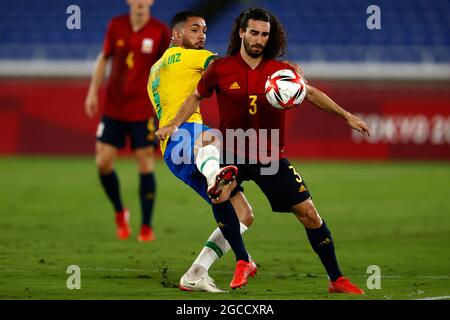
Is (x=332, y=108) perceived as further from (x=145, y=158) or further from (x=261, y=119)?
(x=145, y=158)

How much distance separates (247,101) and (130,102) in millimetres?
4456

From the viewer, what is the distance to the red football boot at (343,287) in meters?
7.83

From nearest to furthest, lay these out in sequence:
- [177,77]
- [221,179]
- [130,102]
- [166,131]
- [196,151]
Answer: [221,179], [166,131], [196,151], [177,77], [130,102]

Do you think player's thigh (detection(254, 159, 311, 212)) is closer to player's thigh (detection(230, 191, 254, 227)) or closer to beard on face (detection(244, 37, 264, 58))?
player's thigh (detection(230, 191, 254, 227))

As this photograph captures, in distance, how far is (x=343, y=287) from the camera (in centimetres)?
785

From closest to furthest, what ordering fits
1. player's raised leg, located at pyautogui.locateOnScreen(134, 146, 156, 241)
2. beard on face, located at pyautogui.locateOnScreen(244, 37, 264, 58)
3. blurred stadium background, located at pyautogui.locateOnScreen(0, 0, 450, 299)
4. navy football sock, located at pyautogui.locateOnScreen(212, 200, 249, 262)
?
1. beard on face, located at pyautogui.locateOnScreen(244, 37, 264, 58)
2. navy football sock, located at pyautogui.locateOnScreen(212, 200, 249, 262)
3. player's raised leg, located at pyautogui.locateOnScreen(134, 146, 156, 241)
4. blurred stadium background, located at pyautogui.locateOnScreen(0, 0, 450, 299)

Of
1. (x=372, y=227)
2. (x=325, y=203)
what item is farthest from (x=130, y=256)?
(x=325, y=203)

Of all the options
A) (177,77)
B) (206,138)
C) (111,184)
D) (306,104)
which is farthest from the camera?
(306,104)

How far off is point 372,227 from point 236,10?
17.3m

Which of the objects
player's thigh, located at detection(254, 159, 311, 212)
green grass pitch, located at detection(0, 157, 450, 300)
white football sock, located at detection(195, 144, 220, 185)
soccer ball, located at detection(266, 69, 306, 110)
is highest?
soccer ball, located at detection(266, 69, 306, 110)

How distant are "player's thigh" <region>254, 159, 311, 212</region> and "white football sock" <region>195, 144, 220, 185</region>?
0.37 m

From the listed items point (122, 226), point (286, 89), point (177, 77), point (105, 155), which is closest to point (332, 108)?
point (286, 89)

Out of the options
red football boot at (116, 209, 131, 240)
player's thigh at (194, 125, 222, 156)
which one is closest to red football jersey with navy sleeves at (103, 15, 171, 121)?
red football boot at (116, 209, 131, 240)

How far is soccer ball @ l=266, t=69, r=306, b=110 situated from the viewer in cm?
765
